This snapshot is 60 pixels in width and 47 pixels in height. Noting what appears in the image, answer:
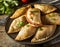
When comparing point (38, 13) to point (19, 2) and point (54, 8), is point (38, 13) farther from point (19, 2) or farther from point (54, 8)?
point (19, 2)

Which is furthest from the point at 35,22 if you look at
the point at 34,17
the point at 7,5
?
the point at 7,5

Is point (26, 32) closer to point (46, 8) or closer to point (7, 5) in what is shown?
point (46, 8)

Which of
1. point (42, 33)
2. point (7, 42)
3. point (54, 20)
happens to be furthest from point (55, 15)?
point (7, 42)

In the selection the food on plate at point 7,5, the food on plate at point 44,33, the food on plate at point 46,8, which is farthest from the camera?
the food on plate at point 7,5

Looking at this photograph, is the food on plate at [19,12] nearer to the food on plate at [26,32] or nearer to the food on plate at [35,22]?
the food on plate at [35,22]

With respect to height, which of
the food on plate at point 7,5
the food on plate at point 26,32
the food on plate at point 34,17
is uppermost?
the food on plate at point 34,17

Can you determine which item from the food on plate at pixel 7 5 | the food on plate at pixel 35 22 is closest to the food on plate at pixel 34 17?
the food on plate at pixel 35 22
